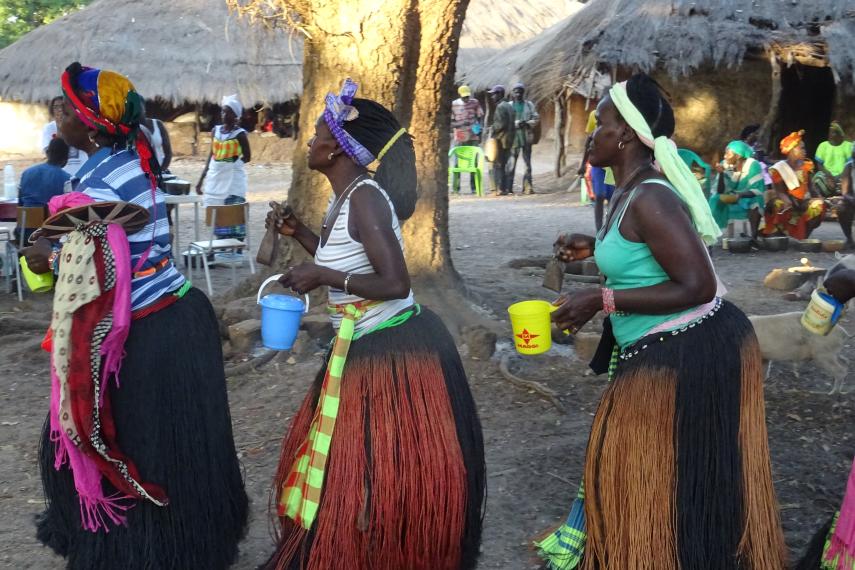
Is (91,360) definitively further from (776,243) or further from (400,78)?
(776,243)

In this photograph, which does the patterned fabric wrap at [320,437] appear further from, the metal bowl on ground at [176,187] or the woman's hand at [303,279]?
the metal bowl on ground at [176,187]

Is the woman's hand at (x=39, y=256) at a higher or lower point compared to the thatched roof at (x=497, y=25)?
lower

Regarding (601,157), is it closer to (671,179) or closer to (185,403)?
(671,179)

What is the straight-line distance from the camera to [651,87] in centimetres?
289

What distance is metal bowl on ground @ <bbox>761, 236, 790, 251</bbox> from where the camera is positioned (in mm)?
11297

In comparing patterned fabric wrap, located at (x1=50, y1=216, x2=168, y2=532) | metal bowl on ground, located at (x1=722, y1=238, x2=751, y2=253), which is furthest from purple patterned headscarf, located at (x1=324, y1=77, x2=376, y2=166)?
metal bowl on ground, located at (x1=722, y1=238, x2=751, y2=253)

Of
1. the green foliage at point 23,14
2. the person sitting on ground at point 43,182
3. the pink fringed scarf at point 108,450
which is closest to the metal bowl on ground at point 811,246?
the person sitting on ground at point 43,182

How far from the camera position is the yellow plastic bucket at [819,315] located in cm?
294

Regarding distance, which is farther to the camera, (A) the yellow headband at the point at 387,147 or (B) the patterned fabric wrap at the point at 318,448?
(A) the yellow headband at the point at 387,147

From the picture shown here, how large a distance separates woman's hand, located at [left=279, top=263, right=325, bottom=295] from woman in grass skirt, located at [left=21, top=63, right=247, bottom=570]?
50 centimetres

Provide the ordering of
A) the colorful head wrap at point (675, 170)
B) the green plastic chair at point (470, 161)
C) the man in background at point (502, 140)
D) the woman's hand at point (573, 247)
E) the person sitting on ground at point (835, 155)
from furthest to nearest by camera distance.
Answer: the green plastic chair at point (470, 161), the man in background at point (502, 140), the person sitting on ground at point (835, 155), the woman's hand at point (573, 247), the colorful head wrap at point (675, 170)

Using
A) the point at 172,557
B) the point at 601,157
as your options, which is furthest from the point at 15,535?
the point at 601,157

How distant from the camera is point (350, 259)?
2891 millimetres

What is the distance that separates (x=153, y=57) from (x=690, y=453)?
926 inches
